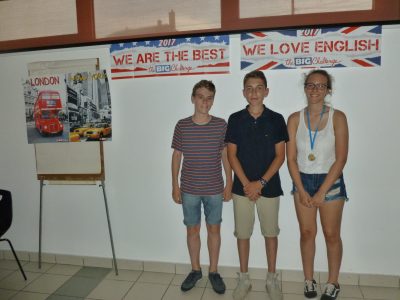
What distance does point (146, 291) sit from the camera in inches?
99.2

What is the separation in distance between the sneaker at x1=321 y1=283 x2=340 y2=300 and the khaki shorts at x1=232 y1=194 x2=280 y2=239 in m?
0.56

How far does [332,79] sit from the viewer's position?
2.40 meters

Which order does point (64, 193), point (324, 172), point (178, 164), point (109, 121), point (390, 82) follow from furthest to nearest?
point (64, 193), point (109, 121), point (178, 164), point (390, 82), point (324, 172)

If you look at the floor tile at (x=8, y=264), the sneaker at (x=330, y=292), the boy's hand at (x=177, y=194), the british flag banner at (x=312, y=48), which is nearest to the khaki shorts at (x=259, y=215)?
the boy's hand at (x=177, y=194)

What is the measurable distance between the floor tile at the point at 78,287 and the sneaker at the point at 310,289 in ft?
5.82

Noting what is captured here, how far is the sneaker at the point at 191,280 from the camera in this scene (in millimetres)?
2471

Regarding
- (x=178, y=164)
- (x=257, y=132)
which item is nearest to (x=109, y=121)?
(x=178, y=164)

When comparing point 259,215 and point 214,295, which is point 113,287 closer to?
point 214,295

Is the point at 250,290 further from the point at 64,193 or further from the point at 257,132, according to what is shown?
the point at 64,193

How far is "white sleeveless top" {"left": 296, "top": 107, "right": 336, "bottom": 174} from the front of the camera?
2129 millimetres

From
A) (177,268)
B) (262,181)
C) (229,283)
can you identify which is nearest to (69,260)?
(177,268)

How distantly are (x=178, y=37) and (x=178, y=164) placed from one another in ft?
3.58

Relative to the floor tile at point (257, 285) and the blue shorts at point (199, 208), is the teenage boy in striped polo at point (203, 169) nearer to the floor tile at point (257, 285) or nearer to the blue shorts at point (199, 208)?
the blue shorts at point (199, 208)

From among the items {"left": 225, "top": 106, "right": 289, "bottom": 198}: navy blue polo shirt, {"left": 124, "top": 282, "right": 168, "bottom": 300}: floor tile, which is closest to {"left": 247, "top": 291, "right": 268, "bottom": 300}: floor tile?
{"left": 124, "top": 282, "right": 168, "bottom": 300}: floor tile
